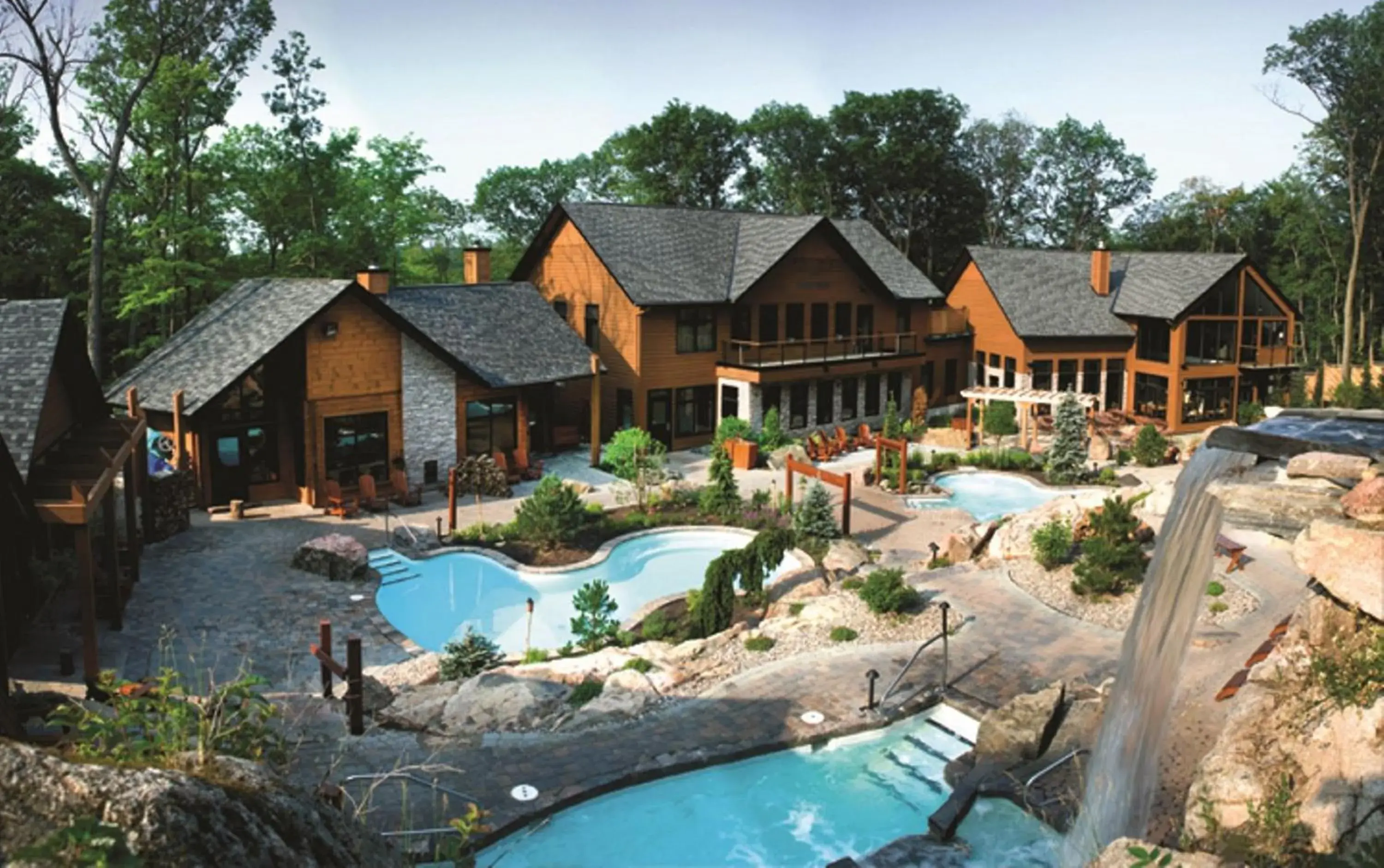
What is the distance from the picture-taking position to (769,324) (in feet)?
115

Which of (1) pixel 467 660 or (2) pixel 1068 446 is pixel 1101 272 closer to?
(2) pixel 1068 446

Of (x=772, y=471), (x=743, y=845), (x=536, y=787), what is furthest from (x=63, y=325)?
(x=772, y=471)

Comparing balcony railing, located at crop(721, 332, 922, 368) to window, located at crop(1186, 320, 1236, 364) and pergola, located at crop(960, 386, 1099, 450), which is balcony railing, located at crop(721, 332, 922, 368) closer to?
pergola, located at crop(960, 386, 1099, 450)

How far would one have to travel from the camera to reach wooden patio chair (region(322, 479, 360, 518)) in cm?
2342

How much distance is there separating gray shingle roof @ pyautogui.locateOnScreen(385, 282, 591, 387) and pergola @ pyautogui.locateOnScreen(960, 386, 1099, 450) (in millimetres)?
12430

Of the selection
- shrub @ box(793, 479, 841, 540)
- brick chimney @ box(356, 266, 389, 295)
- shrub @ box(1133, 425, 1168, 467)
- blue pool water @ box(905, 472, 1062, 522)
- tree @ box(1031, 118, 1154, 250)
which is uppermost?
tree @ box(1031, 118, 1154, 250)

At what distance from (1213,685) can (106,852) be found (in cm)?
1197

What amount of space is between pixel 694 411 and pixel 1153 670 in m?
23.9

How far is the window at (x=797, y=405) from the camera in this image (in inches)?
1361

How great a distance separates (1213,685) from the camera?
12344 millimetres

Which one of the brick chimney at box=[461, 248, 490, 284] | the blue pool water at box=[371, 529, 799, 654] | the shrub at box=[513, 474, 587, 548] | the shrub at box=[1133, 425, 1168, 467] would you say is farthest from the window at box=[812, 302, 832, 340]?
the shrub at box=[513, 474, 587, 548]

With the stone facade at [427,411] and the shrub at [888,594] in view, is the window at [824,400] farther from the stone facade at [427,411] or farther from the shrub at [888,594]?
the shrub at [888,594]

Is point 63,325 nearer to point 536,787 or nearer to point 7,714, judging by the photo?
point 7,714

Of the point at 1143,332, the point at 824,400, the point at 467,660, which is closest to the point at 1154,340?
the point at 1143,332
